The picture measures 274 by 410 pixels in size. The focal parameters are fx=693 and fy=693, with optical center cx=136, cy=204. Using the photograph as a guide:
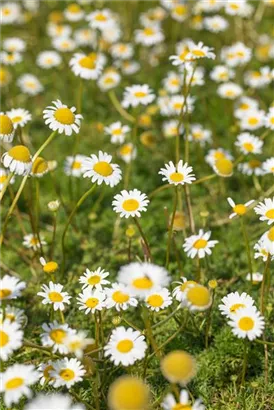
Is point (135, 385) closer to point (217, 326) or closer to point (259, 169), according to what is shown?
point (217, 326)

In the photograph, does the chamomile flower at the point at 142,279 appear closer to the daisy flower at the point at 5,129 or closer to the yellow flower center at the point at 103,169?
the yellow flower center at the point at 103,169

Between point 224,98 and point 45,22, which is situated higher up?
point 45,22

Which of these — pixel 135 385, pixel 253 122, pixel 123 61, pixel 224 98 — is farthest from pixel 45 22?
pixel 135 385

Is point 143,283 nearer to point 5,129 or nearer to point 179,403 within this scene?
point 179,403

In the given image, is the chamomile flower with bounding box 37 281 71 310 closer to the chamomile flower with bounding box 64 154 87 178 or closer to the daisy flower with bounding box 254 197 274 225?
the daisy flower with bounding box 254 197 274 225

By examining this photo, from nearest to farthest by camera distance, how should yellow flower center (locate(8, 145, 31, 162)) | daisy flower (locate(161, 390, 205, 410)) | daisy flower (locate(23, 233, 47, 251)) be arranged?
→ daisy flower (locate(161, 390, 205, 410)) → yellow flower center (locate(8, 145, 31, 162)) → daisy flower (locate(23, 233, 47, 251))

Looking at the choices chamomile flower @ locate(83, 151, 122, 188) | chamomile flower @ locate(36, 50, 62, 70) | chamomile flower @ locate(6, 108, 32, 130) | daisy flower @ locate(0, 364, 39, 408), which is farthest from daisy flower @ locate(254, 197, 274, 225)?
chamomile flower @ locate(36, 50, 62, 70)

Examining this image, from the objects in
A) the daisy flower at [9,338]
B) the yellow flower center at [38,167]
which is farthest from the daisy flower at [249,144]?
the daisy flower at [9,338]
